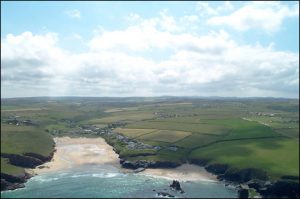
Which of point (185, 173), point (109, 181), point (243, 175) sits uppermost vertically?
point (243, 175)

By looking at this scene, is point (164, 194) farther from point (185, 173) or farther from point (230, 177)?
point (185, 173)

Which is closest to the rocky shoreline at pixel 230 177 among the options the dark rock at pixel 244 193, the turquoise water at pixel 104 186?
the dark rock at pixel 244 193

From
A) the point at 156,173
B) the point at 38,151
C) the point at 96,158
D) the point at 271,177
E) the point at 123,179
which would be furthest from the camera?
the point at 96,158

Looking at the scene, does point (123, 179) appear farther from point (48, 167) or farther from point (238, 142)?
point (238, 142)

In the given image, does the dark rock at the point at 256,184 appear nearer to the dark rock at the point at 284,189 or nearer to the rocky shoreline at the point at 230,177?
the rocky shoreline at the point at 230,177

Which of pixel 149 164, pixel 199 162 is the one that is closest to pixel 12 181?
pixel 149 164

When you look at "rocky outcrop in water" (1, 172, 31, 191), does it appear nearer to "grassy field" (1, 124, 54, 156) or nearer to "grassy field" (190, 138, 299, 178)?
"grassy field" (1, 124, 54, 156)

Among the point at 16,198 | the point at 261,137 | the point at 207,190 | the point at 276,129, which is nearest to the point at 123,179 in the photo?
the point at 207,190

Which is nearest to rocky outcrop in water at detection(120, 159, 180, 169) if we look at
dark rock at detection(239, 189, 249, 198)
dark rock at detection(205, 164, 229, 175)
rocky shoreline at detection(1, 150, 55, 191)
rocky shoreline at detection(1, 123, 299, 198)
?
rocky shoreline at detection(1, 123, 299, 198)

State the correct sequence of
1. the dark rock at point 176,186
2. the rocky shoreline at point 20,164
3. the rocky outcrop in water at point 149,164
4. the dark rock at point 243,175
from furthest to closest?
the rocky outcrop in water at point 149,164 < the dark rock at point 243,175 < the dark rock at point 176,186 < the rocky shoreline at point 20,164
